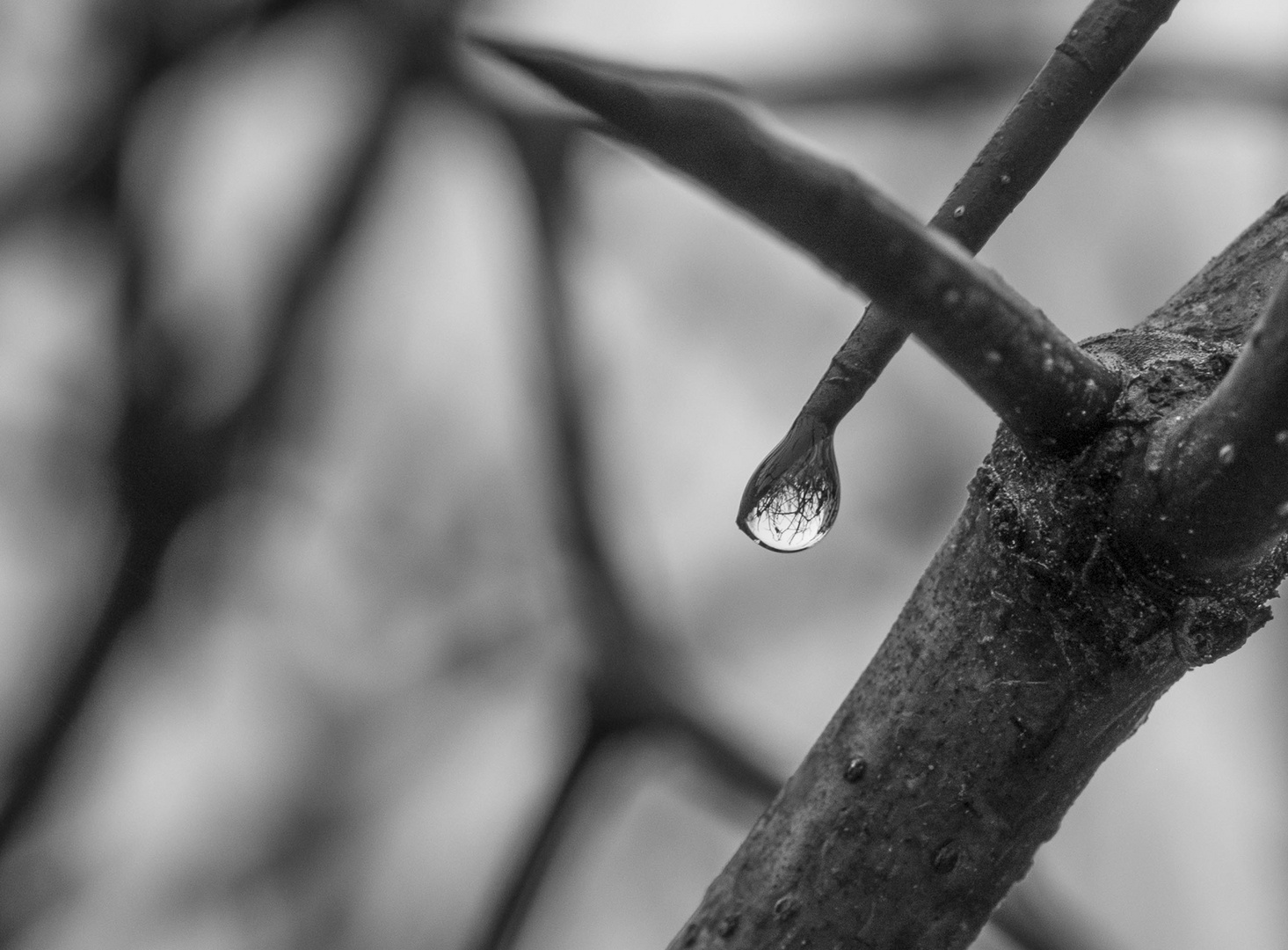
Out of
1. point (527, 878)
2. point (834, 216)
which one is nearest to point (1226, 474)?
point (834, 216)

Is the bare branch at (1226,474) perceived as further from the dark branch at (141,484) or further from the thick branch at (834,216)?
the dark branch at (141,484)

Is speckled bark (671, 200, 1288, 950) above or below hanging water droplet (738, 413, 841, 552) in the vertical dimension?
below

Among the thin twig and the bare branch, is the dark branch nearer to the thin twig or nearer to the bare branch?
the thin twig

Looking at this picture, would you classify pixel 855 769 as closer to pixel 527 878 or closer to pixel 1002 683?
pixel 1002 683

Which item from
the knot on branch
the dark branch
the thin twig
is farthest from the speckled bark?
the dark branch

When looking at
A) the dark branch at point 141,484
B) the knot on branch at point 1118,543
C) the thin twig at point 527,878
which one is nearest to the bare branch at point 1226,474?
the knot on branch at point 1118,543
